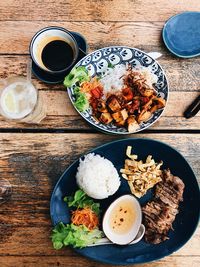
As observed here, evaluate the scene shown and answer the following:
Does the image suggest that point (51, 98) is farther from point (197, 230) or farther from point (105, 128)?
point (197, 230)

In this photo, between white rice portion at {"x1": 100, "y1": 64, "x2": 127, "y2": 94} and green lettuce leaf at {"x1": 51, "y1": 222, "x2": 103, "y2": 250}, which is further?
white rice portion at {"x1": 100, "y1": 64, "x2": 127, "y2": 94}

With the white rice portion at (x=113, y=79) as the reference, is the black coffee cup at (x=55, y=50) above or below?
above

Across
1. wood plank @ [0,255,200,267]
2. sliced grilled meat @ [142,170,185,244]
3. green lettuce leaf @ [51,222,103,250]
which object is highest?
sliced grilled meat @ [142,170,185,244]

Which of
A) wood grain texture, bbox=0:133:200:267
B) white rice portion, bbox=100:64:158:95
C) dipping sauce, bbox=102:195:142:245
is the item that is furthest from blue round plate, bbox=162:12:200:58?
dipping sauce, bbox=102:195:142:245

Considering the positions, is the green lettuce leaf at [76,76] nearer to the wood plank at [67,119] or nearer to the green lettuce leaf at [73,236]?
the wood plank at [67,119]

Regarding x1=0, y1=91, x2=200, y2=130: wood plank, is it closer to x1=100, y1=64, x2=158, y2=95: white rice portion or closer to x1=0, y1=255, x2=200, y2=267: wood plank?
x1=100, y1=64, x2=158, y2=95: white rice portion

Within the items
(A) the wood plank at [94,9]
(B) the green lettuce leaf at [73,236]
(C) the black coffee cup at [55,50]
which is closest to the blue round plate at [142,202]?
(B) the green lettuce leaf at [73,236]

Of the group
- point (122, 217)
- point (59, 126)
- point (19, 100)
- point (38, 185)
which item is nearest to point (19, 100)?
point (19, 100)
